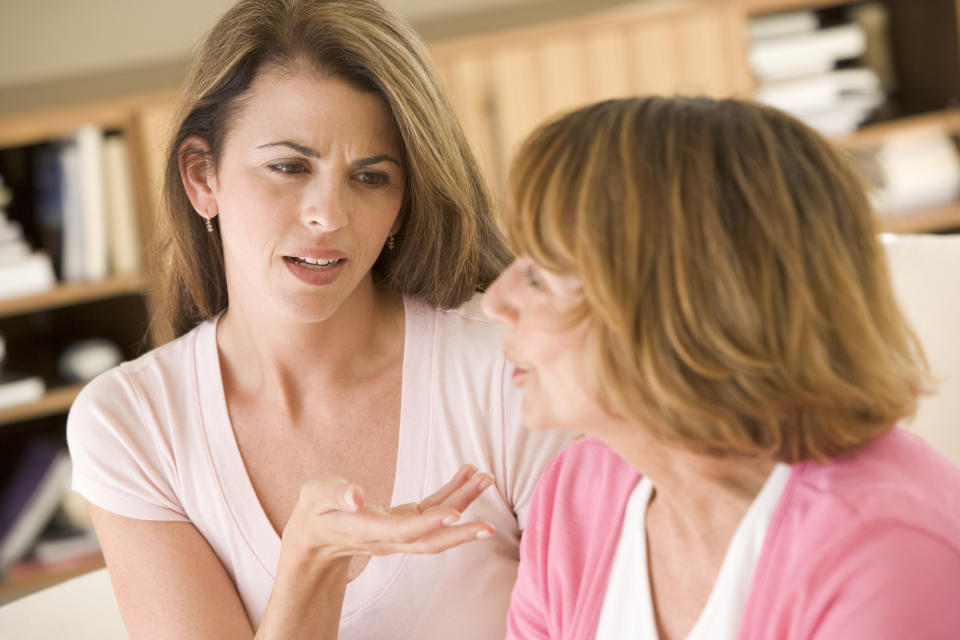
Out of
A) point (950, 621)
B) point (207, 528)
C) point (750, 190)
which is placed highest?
point (750, 190)

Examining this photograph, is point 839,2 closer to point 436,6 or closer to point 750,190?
point 436,6

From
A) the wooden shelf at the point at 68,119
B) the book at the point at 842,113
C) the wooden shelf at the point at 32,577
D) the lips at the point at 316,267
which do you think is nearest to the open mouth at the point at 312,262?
the lips at the point at 316,267

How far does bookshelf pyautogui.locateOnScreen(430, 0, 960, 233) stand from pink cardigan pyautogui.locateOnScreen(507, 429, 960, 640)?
6.83 feet

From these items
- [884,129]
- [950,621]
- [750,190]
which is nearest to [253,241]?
[750,190]

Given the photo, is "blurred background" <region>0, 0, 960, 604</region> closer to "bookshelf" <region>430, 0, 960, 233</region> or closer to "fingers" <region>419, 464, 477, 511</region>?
"bookshelf" <region>430, 0, 960, 233</region>

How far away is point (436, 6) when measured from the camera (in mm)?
3432

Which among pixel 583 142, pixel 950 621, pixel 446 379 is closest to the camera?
pixel 950 621

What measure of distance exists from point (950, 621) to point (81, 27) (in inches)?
117

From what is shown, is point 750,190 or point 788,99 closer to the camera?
point 750,190

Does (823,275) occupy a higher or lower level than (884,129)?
higher

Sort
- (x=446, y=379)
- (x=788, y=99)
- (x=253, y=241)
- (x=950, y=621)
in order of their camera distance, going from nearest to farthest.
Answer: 1. (x=950, y=621)
2. (x=253, y=241)
3. (x=446, y=379)
4. (x=788, y=99)

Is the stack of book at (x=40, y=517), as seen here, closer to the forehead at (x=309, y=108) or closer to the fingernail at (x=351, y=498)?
the forehead at (x=309, y=108)

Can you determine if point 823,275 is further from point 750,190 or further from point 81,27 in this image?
point 81,27

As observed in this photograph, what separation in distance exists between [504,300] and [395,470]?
20.0 inches
